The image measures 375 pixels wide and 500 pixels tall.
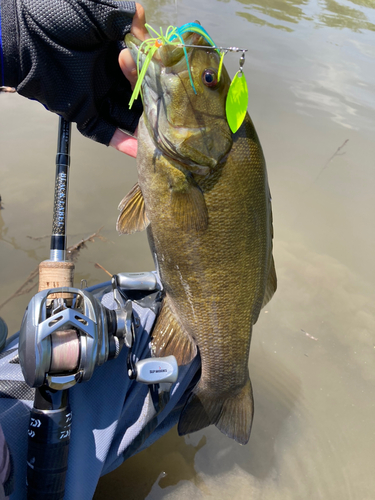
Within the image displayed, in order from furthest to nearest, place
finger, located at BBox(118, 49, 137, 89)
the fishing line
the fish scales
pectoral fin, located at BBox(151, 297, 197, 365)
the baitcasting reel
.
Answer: pectoral fin, located at BBox(151, 297, 197, 365) < finger, located at BBox(118, 49, 137, 89) < the fish scales < the fishing line < the baitcasting reel

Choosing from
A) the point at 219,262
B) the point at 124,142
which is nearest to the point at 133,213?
the point at 219,262

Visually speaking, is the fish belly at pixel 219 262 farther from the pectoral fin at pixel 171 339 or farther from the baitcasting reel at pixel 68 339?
the baitcasting reel at pixel 68 339

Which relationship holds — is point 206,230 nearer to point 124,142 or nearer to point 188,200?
point 188,200

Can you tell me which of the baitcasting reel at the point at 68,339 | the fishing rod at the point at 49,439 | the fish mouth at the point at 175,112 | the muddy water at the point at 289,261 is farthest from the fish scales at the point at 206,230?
the muddy water at the point at 289,261

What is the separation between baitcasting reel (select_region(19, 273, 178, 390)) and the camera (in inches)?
40.3

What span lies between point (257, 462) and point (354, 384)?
873 mm

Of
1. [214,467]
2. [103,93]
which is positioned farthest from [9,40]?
[214,467]

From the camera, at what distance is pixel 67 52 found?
4.94 ft

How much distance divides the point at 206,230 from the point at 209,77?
60cm

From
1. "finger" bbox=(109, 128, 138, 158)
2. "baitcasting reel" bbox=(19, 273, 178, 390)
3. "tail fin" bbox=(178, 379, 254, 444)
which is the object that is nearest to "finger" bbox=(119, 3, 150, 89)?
"finger" bbox=(109, 128, 138, 158)

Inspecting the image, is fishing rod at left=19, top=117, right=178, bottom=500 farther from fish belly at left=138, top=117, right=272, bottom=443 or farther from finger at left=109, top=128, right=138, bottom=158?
finger at left=109, top=128, right=138, bottom=158

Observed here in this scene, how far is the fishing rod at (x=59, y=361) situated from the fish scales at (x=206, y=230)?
0.96ft

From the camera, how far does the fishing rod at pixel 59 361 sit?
1.03 metres

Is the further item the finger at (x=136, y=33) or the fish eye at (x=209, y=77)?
the finger at (x=136, y=33)
